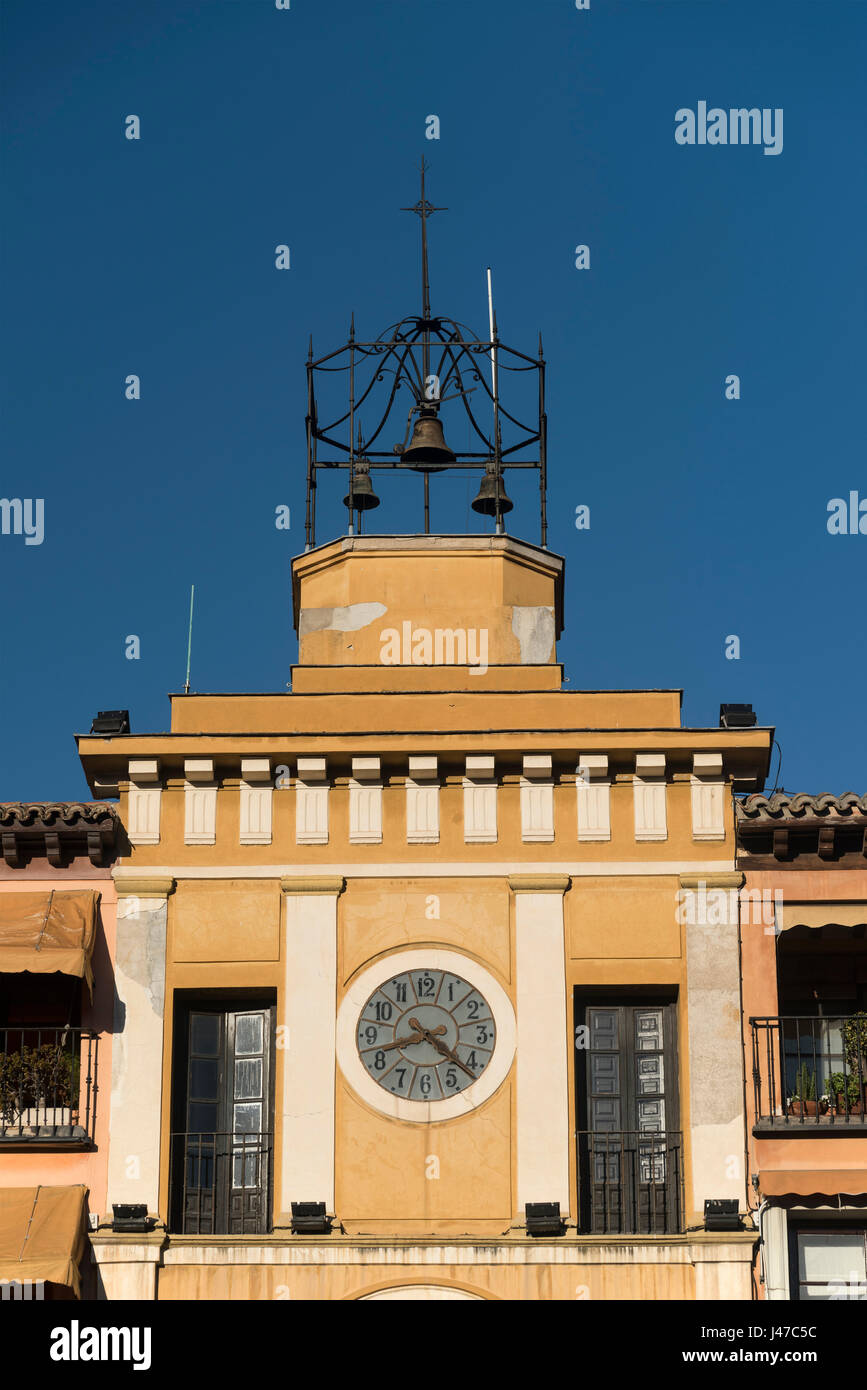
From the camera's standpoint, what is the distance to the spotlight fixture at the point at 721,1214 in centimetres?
2461

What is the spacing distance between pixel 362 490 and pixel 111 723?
5.57 meters

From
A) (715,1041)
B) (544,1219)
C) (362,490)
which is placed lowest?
(544,1219)

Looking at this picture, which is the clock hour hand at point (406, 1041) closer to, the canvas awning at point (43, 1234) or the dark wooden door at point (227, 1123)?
the dark wooden door at point (227, 1123)

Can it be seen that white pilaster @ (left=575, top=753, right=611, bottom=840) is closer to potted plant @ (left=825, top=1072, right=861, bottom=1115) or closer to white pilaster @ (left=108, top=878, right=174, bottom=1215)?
potted plant @ (left=825, top=1072, right=861, bottom=1115)

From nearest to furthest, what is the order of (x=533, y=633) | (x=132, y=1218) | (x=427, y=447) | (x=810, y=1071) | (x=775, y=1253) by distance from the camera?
(x=775, y=1253) < (x=132, y=1218) < (x=810, y=1071) < (x=533, y=633) < (x=427, y=447)

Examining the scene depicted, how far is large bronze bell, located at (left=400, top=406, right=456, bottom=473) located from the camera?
101 ft

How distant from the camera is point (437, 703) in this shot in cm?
2748

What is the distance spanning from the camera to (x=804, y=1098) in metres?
25.3

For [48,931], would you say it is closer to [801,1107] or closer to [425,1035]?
[425,1035]

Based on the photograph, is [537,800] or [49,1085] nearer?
[49,1085]

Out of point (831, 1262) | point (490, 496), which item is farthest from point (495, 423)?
point (831, 1262)
